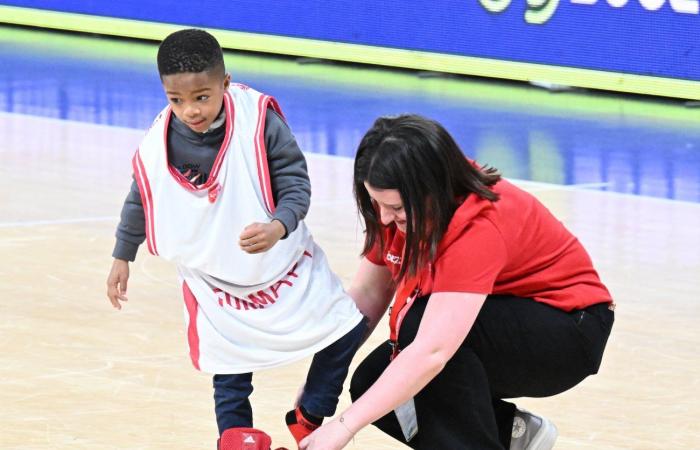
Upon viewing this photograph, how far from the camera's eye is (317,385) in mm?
3500

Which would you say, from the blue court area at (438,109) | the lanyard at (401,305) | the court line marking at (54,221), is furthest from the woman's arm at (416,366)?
the blue court area at (438,109)

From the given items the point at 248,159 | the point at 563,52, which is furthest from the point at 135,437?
the point at 563,52

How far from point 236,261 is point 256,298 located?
0.11 m

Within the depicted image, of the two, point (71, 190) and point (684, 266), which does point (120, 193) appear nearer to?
point (71, 190)

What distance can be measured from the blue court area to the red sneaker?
4.33 m

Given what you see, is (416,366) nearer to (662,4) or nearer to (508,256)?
(508,256)

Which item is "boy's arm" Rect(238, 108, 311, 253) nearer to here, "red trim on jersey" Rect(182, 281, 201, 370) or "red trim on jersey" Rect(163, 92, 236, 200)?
"red trim on jersey" Rect(163, 92, 236, 200)

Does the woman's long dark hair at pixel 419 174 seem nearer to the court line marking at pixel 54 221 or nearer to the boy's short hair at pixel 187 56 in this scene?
the boy's short hair at pixel 187 56

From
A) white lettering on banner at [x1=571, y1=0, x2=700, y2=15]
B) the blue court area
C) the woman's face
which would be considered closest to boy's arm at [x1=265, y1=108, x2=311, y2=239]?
the woman's face

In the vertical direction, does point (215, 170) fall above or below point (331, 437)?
above

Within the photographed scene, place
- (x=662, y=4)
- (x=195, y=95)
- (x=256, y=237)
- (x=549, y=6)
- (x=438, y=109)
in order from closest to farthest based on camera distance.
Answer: (x=256, y=237) < (x=195, y=95) < (x=438, y=109) < (x=662, y=4) < (x=549, y=6)

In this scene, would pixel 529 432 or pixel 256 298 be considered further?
pixel 529 432

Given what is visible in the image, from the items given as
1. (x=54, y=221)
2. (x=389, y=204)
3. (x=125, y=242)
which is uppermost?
(x=389, y=204)

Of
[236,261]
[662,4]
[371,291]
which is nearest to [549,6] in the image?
[662,4]
